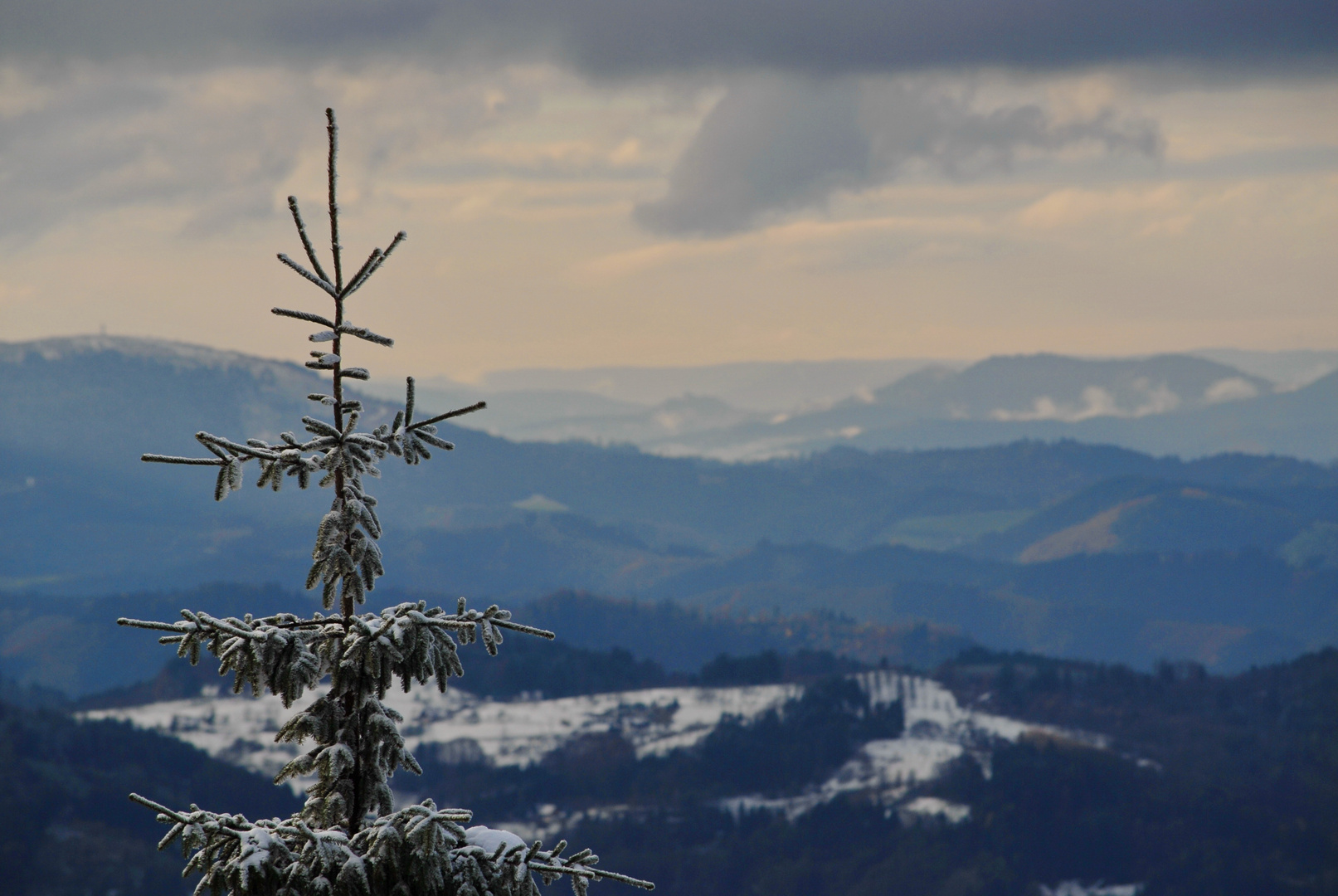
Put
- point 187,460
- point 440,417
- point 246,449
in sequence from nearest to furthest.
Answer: point 187,460 → point 246,449 → point 440,417

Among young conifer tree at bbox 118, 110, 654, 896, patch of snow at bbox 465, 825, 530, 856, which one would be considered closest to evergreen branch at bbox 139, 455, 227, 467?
young conifer tree at bbox 118, 110, 654, 896

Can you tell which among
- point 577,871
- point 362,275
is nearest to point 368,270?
point 362,275

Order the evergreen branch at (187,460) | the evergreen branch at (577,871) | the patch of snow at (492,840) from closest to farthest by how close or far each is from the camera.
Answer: the evergreen branch at (187,460), the evergreen branch at (577,871), the patch of snow at (492,840)

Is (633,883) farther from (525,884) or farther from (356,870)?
(356,870)

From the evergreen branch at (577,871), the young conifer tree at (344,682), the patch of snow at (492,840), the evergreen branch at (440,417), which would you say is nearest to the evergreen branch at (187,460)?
the young conifer tree at (344,682)

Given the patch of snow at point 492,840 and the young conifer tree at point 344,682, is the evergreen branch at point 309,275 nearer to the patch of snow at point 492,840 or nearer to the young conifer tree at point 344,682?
the young conifer tree at point 344,682

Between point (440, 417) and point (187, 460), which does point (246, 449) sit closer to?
point (187, 460)

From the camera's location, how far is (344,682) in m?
19.4

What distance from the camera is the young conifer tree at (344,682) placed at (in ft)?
59.2

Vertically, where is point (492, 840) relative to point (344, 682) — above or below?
below

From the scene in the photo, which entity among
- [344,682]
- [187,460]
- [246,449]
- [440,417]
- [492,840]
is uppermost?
[440,417]

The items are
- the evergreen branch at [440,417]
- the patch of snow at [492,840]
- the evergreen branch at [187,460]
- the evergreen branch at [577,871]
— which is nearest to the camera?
the evergreen branch at [187,460]

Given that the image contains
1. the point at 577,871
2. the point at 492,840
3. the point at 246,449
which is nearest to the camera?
the point at 577,871

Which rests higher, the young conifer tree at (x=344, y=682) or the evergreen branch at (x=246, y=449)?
the evergreen branch at (x=246, y=449)
